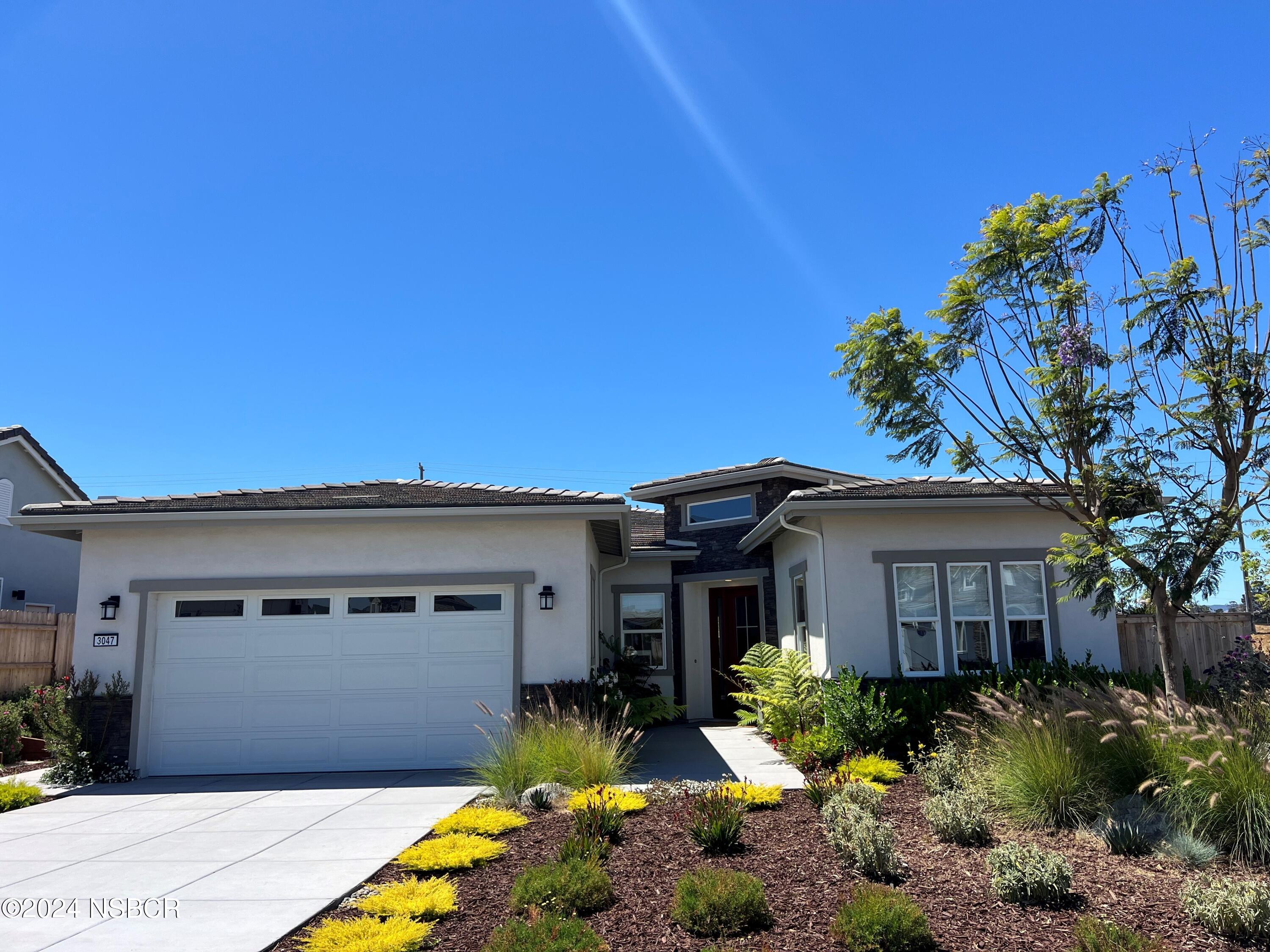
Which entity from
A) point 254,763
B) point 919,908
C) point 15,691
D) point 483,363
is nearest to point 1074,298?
point 919,908

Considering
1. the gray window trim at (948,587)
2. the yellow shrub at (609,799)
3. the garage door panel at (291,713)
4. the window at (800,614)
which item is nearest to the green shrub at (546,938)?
the yellow shrub at (609,799)

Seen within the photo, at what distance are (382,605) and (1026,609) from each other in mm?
8744

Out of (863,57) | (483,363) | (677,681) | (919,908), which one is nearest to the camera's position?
(919,908)

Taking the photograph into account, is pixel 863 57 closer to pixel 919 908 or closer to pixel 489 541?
pixel 489 541

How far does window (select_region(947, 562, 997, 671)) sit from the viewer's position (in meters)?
10.7

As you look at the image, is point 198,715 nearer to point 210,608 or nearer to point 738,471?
point 210,608

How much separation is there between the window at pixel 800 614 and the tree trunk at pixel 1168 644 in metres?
5.10

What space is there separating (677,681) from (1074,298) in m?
10.3

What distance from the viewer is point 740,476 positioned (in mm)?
16062

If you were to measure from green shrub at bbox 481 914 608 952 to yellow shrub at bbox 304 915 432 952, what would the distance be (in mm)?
387

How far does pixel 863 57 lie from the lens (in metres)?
10.1

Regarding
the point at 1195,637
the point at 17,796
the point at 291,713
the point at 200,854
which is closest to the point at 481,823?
the point at 200,854

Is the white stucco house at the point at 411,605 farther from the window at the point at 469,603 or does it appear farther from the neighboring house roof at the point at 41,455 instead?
the neighboring house roof at the point at 41,455

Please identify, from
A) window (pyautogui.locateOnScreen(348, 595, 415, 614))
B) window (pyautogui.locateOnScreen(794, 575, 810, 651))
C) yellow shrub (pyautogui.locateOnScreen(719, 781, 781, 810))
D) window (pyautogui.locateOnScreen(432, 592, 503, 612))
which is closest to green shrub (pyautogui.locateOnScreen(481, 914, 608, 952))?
yellow shrub (pyautogui.locateOnScreen(719, 781, 781, 810))
